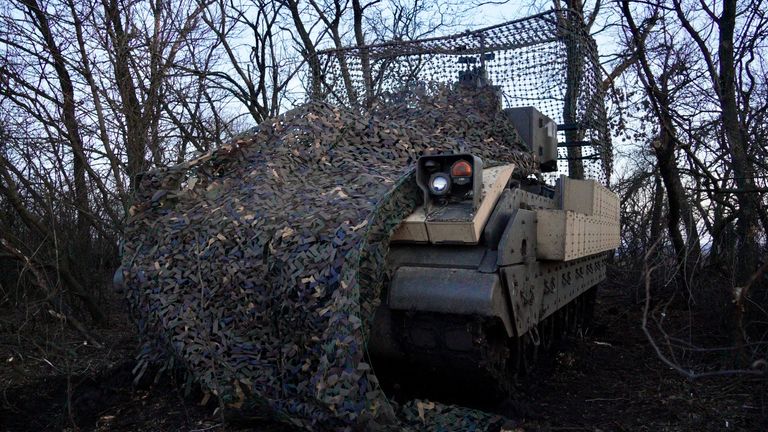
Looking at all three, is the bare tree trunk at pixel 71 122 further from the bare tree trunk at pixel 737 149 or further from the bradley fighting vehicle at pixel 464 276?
the bare tree trunk at pixel 737 149

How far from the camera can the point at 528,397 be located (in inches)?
177

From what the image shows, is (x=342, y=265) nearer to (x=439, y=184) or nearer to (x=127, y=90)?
(x=439, y=184)

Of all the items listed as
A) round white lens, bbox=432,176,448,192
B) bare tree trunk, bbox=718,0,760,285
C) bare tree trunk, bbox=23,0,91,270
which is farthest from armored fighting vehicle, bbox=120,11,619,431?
bare tree trunk, bbox=23,0,91,270

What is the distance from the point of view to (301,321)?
3.53 meters

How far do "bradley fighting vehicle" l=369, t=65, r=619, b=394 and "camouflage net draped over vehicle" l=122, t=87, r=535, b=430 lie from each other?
19cm

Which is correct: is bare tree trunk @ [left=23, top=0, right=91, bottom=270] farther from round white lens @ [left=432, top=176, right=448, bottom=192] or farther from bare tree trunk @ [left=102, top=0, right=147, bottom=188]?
round white lens @ [left=432, top=176, right=448, bottom=192]

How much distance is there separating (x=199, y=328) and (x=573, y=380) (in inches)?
115

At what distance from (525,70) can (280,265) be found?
426cm

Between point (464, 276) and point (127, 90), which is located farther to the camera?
point (127, 90)

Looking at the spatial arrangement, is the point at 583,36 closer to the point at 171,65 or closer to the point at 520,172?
the point at 520,172

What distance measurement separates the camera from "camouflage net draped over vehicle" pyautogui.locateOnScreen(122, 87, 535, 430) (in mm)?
3336

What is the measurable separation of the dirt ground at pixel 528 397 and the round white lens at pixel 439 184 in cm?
135

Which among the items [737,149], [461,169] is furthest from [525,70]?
[461,169]

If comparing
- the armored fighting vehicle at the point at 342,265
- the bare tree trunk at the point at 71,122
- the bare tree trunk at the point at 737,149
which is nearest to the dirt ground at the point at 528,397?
the armored fighting vehicle at the point at 342,265
